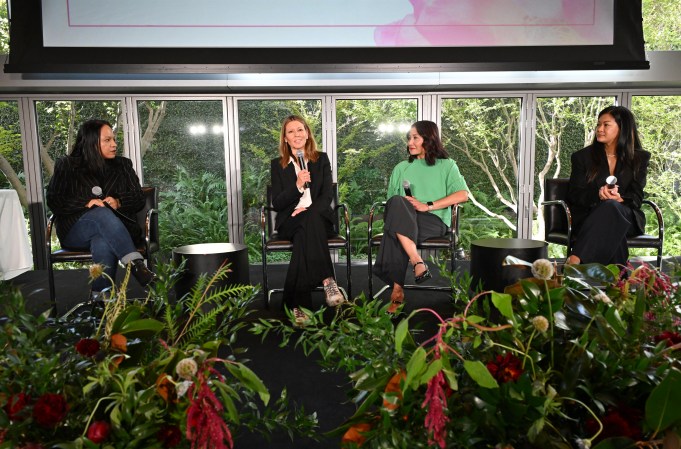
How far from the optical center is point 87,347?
Result: 1.86 ft

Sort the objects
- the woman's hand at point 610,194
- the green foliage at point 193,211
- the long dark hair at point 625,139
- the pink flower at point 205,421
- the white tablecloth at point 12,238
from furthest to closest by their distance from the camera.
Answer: the green foliage at point 193,211, the white tablecloth at point 12,238, the long dark hair at point 625,139, the woman's hand at point 610,194, the pink flower at point 205,421

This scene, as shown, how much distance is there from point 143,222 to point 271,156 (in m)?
1.72

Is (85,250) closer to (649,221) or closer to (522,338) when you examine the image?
(522,338)

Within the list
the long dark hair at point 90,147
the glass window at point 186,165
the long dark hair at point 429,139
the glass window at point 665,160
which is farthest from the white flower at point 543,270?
the glass window at point 665,160

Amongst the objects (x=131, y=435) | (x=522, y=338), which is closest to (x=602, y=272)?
(x=522, y=338)

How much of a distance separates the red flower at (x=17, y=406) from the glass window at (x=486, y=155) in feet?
14.9

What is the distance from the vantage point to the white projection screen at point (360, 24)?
3578 millimetres

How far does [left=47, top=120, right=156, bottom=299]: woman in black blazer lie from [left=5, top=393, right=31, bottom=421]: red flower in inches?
93.4

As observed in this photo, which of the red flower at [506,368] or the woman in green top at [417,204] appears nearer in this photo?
the red flower at [506,368]

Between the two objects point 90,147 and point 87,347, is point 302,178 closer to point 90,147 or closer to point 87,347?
point 90,147

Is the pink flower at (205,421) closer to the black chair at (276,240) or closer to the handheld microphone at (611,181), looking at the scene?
the black chair at (276,240)

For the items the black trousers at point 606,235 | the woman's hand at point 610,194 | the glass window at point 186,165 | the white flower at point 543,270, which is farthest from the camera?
the glass window at point 186,165

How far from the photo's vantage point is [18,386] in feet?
1.76

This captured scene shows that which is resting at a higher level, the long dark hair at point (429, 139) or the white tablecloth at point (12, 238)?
the long dark hair at point (429, 139)
